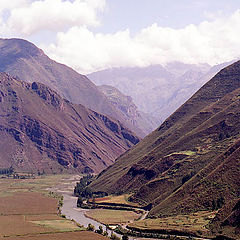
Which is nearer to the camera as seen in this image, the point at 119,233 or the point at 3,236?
the point at 3,236

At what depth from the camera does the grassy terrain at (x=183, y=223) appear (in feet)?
Answer: 573

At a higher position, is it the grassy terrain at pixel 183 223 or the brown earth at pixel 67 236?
the brown earth at pixel 67 236

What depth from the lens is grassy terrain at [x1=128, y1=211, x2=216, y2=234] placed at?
174675 millimetres

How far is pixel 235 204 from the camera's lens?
176875 millimetres

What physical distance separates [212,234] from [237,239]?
45.2 ft

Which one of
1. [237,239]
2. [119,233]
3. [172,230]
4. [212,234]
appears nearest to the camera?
[237,239]

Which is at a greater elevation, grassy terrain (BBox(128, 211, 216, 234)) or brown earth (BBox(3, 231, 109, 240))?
brown earth (BBox(3, 231, 109, 240))

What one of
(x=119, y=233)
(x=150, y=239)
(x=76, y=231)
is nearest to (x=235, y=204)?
(x=150, y=239)

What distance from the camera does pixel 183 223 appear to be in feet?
600

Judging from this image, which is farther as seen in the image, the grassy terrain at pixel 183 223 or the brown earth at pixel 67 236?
the grassy terrain at pixel 183 223

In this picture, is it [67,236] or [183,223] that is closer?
[67,236]

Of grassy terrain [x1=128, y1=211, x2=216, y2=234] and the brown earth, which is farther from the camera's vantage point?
grassy terrain [x1=128, y1=211, x2=216, y2=234]

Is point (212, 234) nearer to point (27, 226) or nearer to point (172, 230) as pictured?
point (172, 230)

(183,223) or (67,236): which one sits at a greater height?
(67,236)
